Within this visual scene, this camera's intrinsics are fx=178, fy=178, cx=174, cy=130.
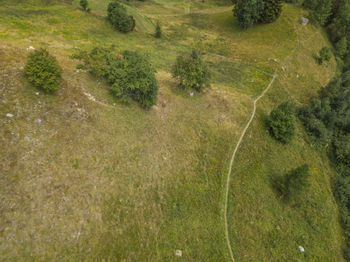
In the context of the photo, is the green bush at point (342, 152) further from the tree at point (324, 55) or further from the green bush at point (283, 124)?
the tree at point (324, 55)

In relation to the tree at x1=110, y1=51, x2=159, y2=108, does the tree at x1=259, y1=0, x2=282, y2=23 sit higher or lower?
higher

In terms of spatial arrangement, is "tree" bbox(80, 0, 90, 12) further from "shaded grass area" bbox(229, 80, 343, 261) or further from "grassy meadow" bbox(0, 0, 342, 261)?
"shaded grass area" bbox(229, 80, 343, 261)

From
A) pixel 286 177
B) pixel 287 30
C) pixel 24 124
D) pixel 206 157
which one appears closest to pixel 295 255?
pixel 286 177

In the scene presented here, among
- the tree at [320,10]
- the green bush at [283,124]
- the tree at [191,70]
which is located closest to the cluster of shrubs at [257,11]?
the tree at [320,10]

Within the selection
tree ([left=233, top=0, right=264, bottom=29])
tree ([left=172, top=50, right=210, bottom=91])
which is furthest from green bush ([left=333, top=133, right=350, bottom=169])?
tree ([left=233, top=0, right=264, bottom=29])

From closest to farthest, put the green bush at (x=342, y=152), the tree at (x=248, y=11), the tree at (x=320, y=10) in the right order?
1. the green bush at (x=342, y=152)
2. the tree at (x=248, y=11)
3. the tree at (x=320, y=10)

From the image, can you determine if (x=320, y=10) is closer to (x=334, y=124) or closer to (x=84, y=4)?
(x=334, y=124)

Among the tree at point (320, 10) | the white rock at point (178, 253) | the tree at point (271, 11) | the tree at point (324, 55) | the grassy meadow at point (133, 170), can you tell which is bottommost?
the white rock at point (178, 253)

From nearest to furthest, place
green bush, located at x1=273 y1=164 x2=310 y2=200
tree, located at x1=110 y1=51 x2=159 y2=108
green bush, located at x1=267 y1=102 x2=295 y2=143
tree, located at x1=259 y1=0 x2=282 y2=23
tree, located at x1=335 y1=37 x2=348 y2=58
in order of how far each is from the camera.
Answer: green bush, located at x1=273 y1=164 x2=310 y2=200 < tree, located at x1=110 y1=51 x2=159 y2=108 < green bush, located at x1=267 y1=102 x2=295 y2=143 < tree, located at x1=259 y1=0 x2=282 y2=23 < tree, located at x1=335 y1=37 x2=348 y2=58
